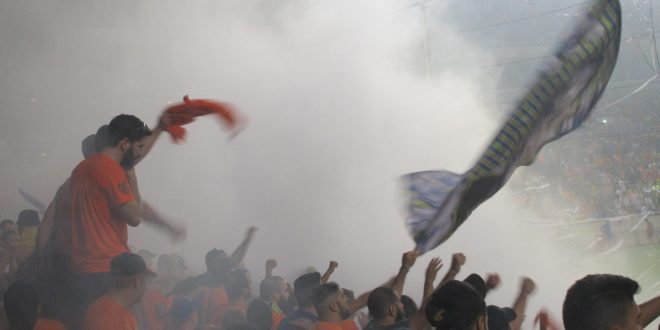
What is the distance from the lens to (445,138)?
254 inches

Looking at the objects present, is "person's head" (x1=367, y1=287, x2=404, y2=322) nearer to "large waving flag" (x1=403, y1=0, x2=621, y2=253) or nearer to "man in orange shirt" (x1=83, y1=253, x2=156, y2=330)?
"large waving flag" (x1=403, y1=0, x2=621, y2=253)

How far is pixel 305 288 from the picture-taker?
134 inches

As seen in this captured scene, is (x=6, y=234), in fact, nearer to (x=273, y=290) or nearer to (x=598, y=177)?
(x=273, y=290)

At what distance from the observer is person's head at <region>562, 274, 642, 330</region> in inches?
70.9

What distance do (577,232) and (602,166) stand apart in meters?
0.64

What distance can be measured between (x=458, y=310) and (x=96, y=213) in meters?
1.55

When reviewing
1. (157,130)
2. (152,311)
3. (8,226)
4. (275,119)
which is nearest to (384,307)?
(157,130)

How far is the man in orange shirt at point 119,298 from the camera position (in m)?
2.65

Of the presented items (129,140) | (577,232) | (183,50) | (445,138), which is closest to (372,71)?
(445,138)

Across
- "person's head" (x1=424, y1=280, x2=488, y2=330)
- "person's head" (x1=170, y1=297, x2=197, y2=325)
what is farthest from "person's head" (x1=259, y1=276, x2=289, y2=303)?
"person's head" (x1=424, y1=280, x2=488, y2=330)

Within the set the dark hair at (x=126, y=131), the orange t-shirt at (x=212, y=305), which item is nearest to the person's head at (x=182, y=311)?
the orange t-shirt at (x=212, y=305)

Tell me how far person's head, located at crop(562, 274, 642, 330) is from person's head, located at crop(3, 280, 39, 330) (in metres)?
1.73

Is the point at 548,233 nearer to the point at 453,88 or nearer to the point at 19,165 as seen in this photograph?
the point at 453,88

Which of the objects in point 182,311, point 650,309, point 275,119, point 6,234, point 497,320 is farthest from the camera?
point 275,119
